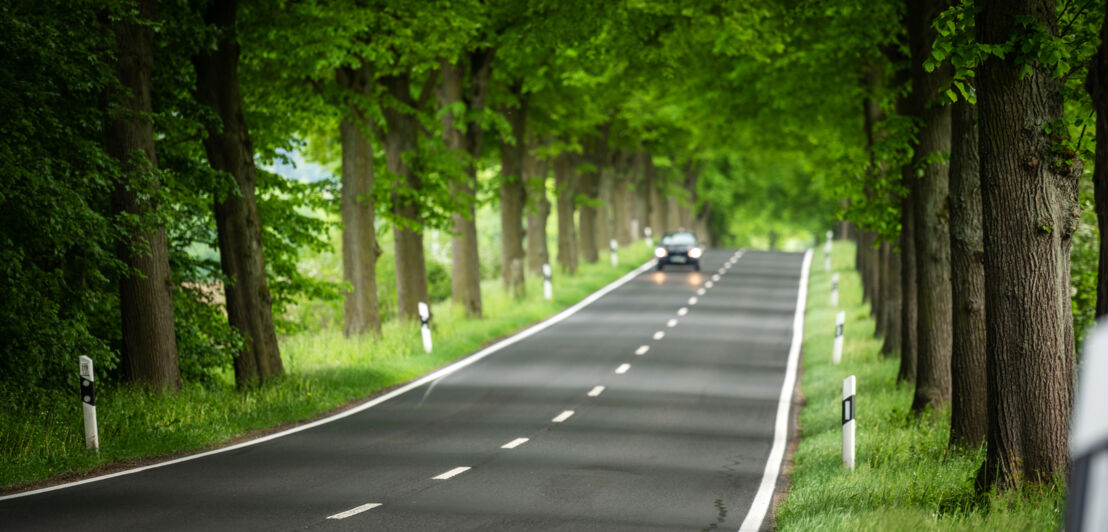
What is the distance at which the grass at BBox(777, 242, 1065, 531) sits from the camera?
8.78m

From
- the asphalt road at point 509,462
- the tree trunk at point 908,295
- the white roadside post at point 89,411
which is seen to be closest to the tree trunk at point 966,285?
the asphalt road at point 509,462

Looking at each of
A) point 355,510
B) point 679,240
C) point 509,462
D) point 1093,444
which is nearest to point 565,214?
point 679,240

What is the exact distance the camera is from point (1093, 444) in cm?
179

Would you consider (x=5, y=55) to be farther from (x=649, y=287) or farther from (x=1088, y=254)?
(x=649, y=287)

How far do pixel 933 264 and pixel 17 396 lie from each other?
12.0 m

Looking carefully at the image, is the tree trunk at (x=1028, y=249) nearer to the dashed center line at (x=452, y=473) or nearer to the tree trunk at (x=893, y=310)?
the dashed center line at (x=452, y=473)

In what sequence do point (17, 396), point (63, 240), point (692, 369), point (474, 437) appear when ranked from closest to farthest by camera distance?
1. point (63, 240)
2. point (17, 396)
3. point (474, 437)
4. point (692, 369)

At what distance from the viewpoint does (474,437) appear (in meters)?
16.3

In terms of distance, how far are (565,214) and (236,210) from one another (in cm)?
3160

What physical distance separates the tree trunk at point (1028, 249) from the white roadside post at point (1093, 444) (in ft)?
27.2

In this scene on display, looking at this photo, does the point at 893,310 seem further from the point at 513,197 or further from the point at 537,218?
the point at 537,218

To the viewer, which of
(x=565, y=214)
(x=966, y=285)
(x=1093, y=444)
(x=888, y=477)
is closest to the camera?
(x=1093, y=444)

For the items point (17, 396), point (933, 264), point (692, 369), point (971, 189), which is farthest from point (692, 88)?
point (17, 396)

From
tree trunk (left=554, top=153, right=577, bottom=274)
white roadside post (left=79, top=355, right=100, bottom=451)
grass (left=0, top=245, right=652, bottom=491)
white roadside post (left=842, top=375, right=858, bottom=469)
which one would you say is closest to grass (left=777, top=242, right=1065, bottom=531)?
white roadside post (left=842, top=375, right=858, bottom=469)
